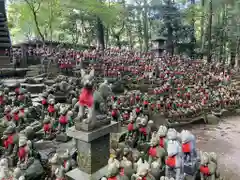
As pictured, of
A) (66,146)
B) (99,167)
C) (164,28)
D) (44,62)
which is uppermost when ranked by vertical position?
(164,28)

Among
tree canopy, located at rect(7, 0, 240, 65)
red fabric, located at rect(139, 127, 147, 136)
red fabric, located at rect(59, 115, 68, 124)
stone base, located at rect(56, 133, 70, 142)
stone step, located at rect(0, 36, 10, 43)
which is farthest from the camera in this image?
tree canopy, located at rect(7, 0, 240, 65)

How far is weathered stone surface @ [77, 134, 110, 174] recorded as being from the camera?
3.78 m

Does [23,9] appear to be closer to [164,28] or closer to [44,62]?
[44,62]

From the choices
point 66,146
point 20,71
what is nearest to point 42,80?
point 20,71

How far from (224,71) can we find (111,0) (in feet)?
58.5

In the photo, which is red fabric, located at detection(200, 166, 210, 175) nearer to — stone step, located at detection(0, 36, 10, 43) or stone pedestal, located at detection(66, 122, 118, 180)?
stone pedestal, located at detection(66, 122, 118, 180)

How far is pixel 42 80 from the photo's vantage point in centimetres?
1408

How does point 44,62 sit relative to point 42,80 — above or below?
above

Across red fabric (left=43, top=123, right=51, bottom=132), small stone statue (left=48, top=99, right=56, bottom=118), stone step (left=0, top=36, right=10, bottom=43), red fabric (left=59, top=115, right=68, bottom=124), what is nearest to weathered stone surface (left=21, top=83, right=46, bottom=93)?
small stone statue (left=48, top=99, right=56, bottom=118)

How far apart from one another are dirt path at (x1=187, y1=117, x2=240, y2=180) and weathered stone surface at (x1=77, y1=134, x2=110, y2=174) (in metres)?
4.38

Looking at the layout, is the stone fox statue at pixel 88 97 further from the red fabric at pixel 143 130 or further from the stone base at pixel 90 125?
the red fabric at pixel 143 130

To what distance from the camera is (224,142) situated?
9.12 meters

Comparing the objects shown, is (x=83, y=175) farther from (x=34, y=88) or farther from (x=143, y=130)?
(x=34, y=88)

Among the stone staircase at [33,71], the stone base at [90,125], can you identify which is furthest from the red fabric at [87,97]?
the stone staircase at [33,71]
